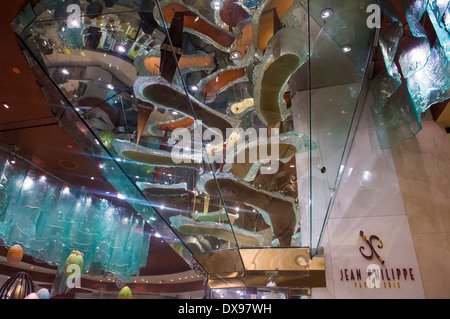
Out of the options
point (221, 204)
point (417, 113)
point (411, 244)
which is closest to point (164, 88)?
point (221, 204)

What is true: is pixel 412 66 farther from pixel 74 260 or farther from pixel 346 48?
pixel 74 260

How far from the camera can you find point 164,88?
1004mm

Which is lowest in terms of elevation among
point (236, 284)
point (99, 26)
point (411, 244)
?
point (236, 284)

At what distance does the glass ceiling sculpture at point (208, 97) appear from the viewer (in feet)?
3.40

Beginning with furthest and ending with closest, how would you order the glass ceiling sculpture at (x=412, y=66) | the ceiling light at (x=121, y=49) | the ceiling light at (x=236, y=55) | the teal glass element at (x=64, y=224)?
the teal glass element at (x=64, y=224)
the ceiling light at (x=236, y=55)
the glass ceiling sculpture at (x=412, y=66)
the ceiling light at (x=121, y=49)

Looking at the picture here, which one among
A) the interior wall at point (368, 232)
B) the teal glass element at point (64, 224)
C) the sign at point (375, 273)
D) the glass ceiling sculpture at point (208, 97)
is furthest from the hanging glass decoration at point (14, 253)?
the sign at point (375, 273)

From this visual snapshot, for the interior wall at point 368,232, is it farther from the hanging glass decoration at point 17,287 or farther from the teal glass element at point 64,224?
the hanging glass decoration at point 17,287

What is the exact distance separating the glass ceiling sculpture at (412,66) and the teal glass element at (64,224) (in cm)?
543

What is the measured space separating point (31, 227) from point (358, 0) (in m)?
6.00

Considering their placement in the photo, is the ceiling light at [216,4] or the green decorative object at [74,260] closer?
the ceiling light at [216,4]

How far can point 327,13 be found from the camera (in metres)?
1.39

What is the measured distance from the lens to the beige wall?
7.82 ft

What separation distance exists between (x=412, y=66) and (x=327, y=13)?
1.02 metres
